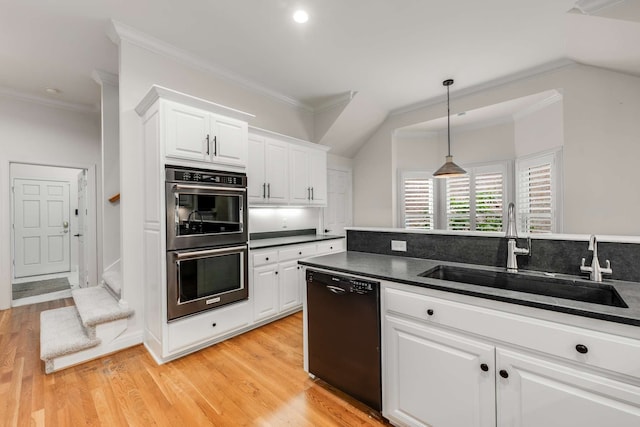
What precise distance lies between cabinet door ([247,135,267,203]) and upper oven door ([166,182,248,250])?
0.55 m

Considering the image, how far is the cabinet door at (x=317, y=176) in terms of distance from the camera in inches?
167

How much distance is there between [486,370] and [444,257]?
34.7 inches

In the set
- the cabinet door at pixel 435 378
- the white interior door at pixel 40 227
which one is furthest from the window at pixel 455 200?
the white interior door at pixel 40 227

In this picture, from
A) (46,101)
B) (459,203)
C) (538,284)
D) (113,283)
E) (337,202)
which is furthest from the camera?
(337,202)

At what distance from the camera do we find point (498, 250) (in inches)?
73.0

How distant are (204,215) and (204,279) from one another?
23.3 inches

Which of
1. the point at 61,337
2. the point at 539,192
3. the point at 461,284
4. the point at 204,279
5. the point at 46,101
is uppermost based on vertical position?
the point at 46,101

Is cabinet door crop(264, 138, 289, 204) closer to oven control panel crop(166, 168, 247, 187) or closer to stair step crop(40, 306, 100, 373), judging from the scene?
oven control panel crop(166, 168, 247, 187)

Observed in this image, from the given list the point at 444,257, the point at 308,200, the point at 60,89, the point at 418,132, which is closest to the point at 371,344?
the point at 444,257

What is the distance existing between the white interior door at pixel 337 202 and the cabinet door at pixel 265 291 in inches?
70.4

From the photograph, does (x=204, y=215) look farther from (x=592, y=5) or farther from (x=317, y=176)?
(x=592, y=5)

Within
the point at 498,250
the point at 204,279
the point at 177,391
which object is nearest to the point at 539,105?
the point at 498,250

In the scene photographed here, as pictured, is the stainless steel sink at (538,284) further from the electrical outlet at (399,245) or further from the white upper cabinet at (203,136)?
the white upper cabinet at (203,136)

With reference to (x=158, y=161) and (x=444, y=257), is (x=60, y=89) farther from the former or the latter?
(x=444, y=257)
